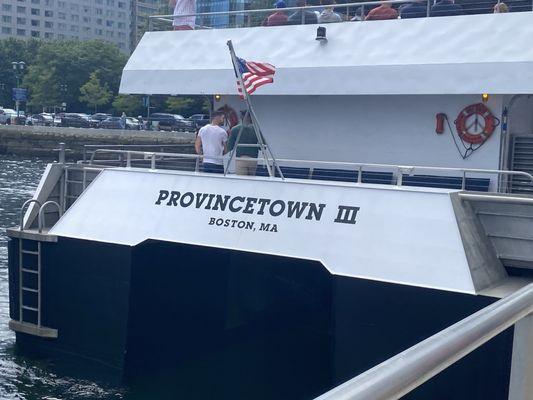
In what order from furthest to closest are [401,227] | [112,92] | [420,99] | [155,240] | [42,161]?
[112,92]
[42,161]
[420,99]
[155,240]
[401,227]

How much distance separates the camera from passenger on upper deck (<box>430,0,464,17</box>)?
11.1 meters

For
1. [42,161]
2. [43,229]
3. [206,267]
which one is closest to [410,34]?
[206,267]

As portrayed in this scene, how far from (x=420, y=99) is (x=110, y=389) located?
5.50 meters

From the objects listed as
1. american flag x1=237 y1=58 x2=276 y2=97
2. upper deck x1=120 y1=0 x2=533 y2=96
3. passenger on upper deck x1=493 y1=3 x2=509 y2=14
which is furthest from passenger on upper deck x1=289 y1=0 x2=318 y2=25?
passenger on upper deck x1=493 y1=3 x2=509 y2=14

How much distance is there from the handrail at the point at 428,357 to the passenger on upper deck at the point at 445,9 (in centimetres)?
931

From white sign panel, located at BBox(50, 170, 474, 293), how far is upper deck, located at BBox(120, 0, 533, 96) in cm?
235

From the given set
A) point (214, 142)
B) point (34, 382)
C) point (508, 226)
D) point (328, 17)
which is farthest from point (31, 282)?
point (508, 226)

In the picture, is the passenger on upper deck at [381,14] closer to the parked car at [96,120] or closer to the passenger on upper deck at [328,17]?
the passenger on upper deck at [328,17]

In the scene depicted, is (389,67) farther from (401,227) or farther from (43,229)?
(43,229)

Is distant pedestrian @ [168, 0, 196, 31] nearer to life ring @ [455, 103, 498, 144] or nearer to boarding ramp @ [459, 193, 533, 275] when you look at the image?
life ring @ [455, 103, 498, 144]

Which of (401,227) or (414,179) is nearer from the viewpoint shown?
(401,227)

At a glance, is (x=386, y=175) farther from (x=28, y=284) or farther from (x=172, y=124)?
(x=172, y=124)

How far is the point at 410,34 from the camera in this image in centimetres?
1070

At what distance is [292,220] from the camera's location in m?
8.63
